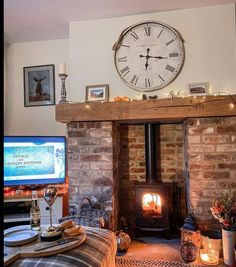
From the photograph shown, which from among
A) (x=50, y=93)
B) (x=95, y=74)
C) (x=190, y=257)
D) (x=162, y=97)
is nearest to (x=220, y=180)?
(x=190, y=257)

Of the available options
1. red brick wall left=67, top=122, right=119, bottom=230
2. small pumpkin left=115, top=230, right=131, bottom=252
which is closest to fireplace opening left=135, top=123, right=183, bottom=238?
red brick wall left=67, top=122, right=119, bottom=230

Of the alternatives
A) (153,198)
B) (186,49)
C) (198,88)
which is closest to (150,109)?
(198,88)

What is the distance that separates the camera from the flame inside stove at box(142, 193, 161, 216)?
112 inches

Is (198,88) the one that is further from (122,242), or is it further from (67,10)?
(122,242)

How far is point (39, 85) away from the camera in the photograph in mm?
3439

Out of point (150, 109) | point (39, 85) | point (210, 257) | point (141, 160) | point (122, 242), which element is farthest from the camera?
point (39, 85)

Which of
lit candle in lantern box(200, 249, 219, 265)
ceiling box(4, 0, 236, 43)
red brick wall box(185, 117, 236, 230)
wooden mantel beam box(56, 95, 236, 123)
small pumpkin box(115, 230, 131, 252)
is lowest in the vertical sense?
lit candle in lantern box(200, 249, 219, 265)

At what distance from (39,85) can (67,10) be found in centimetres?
112

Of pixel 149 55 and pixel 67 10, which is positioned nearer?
pixel 67 10

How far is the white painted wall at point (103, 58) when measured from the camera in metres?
2.62

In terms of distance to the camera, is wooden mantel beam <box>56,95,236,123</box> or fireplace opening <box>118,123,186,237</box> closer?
wooden mantel beam <box>56,95,236,123</box>

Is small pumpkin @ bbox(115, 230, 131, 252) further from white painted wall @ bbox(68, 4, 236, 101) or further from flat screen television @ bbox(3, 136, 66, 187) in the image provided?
white painted wall @ bbox(68, 4, 236, 101)

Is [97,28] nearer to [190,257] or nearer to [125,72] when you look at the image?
[125,72]

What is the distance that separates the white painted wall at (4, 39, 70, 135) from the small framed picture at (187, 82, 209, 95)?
158cm
